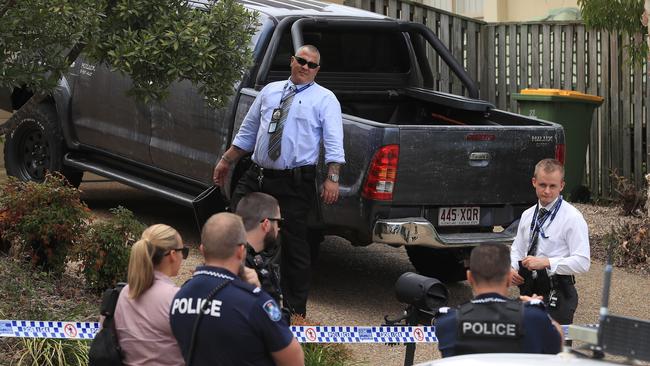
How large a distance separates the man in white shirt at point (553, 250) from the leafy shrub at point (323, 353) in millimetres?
1050

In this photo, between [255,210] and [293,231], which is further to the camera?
[293,231]

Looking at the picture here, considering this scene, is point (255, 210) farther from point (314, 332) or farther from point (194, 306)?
point (314, 332)

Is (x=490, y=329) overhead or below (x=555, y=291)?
overhead

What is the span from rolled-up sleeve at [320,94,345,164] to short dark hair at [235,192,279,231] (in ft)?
8.55

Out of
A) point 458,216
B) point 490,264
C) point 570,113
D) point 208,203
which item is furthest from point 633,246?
point 490,264

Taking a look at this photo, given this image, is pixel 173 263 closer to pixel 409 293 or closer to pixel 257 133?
pixel 409 293

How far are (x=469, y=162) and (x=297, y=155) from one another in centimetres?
135

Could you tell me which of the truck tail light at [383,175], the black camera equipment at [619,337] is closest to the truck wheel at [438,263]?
the truck tail light at [383,175]

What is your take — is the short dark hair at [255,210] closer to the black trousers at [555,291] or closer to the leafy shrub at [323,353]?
the leafy shrub at [323,353]

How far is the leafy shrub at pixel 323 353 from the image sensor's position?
6895 millimetres

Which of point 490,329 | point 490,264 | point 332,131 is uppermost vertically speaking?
point 332,131

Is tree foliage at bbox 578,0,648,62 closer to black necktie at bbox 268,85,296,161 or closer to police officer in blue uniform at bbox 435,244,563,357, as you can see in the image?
black necktie at bbox 268,85,296,161

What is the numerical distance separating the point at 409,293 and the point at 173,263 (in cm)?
143

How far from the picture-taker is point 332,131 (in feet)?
27.4
